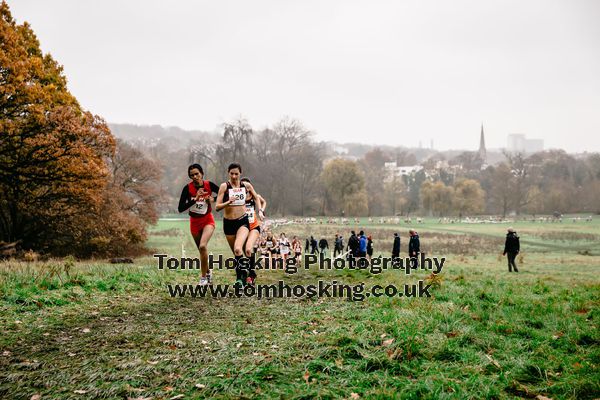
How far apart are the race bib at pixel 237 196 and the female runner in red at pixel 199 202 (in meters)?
0.38

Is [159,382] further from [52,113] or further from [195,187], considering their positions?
[52,113]

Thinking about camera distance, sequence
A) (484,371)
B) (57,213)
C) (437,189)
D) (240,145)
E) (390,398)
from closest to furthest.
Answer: (390,398) → (484,371) → (57,213) → (240,145) → (437,189)

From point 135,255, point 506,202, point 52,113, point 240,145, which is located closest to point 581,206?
point 506,202

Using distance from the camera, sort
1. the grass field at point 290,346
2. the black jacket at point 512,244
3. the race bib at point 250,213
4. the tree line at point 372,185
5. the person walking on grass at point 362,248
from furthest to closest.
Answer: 1. the tree line at point 372,185
2. the person walking on grass at point 362,248
3. the black jacket at point 512,244
4. the race bib at point 250,213
5. the grass field at point 290,346

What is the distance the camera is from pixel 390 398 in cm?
380

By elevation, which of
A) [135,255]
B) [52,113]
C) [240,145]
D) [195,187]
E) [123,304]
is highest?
[240,145]

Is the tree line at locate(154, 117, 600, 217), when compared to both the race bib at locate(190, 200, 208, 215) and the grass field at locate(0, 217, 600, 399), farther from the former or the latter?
the grass field at locate(0, 217, 600, 399)

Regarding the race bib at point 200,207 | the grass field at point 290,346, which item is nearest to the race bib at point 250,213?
the race bib at point 200,207

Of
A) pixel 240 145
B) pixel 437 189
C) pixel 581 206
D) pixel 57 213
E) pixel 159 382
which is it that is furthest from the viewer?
pixel 581 206

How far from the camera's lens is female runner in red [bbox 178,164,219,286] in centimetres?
909

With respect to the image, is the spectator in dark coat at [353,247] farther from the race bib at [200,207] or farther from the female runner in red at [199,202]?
the race bib at [200,207]

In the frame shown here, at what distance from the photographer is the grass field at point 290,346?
159 inches

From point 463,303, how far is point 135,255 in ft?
86.3

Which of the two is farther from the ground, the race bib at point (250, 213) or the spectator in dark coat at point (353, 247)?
the race bib at point (250, 213)
